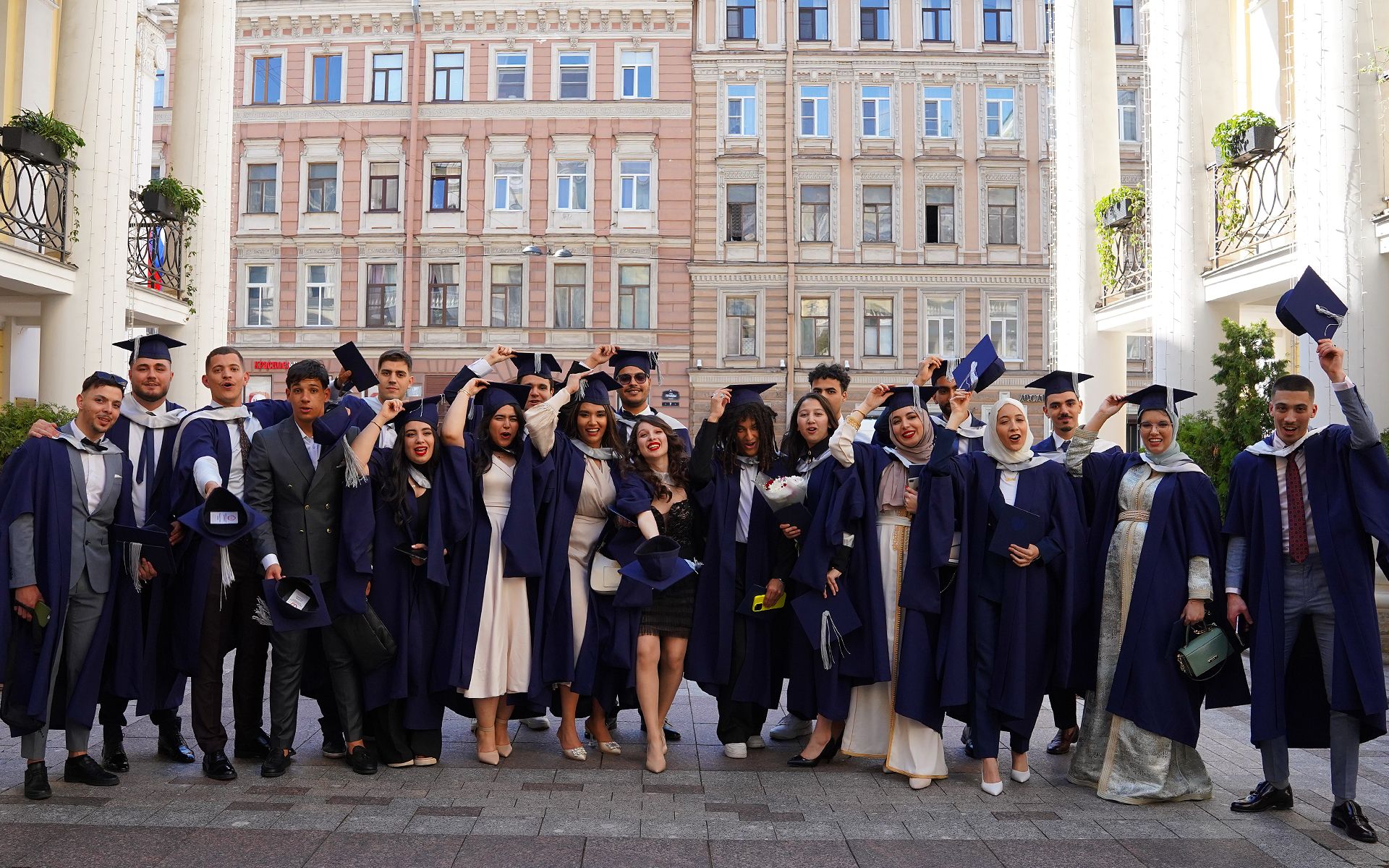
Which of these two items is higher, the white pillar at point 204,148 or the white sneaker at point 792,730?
the white pillar at point 204,148

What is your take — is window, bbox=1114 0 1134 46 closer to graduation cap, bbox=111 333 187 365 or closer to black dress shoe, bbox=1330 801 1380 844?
black dress shoe, bbox=1330 801 1380 844

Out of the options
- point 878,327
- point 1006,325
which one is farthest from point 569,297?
point 1006,325

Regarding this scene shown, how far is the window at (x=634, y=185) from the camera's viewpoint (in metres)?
35.1

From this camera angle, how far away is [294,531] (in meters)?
6.68

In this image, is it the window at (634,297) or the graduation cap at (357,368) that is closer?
the graduation cap at (357,368)

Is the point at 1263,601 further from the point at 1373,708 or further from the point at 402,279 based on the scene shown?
the point at 402,279

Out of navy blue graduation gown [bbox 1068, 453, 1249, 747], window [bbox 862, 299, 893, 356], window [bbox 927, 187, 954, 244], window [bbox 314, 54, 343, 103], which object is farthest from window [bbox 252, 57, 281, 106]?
navy blue graduation gown [bbox 1068, 453, 1249, 747]

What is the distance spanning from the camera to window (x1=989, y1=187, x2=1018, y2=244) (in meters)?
35.0

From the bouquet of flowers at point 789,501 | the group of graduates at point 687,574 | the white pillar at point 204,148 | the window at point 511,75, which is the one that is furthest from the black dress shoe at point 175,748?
the window at point 511,75

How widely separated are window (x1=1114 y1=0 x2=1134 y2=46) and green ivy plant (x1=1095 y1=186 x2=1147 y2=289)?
69.9 ft

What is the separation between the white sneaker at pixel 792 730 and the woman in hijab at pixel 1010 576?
1465 mm

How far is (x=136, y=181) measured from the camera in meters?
18.7

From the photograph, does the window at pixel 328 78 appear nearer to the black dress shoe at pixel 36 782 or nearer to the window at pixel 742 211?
the window at pixel 742 211

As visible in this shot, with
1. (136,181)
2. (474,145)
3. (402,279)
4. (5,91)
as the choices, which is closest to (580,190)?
(474,145)
